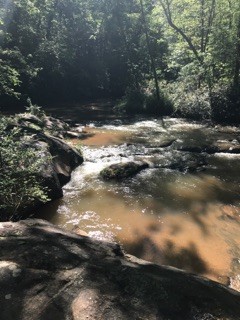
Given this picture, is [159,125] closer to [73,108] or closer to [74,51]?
[73,108]

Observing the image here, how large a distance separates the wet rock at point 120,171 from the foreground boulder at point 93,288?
608 cm

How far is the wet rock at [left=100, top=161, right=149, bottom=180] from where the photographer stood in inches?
421

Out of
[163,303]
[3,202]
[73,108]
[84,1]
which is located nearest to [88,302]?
[163,303]

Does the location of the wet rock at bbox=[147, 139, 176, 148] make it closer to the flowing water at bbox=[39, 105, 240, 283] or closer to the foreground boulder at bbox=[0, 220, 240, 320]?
the flowing water at bbox=[39, 105, 240, 283]

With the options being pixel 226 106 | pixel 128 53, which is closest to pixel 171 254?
pixel 226 106

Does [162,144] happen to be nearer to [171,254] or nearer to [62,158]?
[62,158]

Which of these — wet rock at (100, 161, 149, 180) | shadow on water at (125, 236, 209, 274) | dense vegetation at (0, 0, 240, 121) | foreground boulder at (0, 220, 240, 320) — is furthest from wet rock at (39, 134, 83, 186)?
foreground boulder at (0, 220, 240, 320)

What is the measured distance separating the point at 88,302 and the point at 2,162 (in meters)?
4.98

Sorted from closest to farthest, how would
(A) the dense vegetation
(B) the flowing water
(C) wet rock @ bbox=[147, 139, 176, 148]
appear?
(B) the flowing water < (C) wet rock @ bbox=[147, 139, 176, 148] < (A) the dense vegetation

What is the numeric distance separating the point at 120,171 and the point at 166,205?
254 centimetres

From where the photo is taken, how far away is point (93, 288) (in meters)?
3.50

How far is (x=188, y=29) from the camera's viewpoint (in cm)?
2609

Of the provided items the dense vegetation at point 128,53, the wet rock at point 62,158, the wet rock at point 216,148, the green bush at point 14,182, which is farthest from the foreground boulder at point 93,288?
the wet rock at point 216,148

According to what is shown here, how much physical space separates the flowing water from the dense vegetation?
17.3 ft
